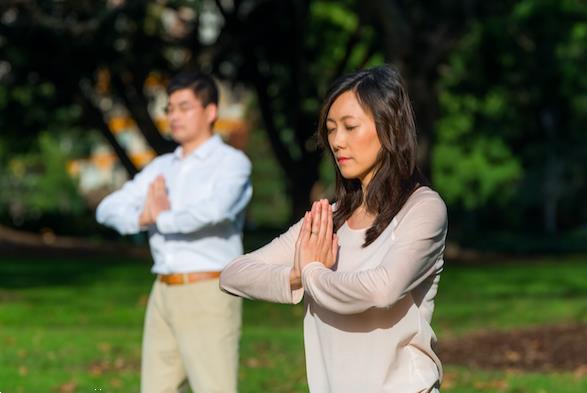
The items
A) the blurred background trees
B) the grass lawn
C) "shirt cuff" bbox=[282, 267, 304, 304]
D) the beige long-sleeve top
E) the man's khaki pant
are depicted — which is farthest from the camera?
the blurred background trees

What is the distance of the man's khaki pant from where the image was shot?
6.90 m

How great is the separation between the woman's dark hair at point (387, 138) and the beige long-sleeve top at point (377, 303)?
0.04m

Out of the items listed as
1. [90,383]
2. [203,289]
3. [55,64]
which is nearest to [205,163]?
[203,289]

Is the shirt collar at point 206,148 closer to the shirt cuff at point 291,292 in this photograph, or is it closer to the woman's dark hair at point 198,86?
the woman's dark hair at point 198,86

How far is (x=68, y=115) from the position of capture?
39.5m

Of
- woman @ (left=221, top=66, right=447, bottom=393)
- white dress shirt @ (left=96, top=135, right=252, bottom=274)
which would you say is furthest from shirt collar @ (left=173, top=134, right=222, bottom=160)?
woman @ (left=221, top=66, right=447, bottom=393)

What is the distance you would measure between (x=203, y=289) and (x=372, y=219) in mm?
3066

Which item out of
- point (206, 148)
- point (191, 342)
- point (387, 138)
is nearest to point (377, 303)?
point (387, 138)

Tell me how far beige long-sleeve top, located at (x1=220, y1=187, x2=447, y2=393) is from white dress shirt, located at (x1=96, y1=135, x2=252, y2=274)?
2.91 meters

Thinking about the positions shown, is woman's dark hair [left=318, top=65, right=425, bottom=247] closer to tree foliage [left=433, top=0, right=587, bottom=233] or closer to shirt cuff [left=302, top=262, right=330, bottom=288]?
shirt cuff [left=302, top=262, right=330, bottom=288]

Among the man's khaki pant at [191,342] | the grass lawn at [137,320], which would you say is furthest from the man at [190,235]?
the grass lawn at [137,320]

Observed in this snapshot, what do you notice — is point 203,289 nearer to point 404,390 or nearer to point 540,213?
point 404,390

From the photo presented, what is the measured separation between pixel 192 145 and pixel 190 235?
479 mm

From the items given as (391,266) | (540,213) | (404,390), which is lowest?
(540,213)
